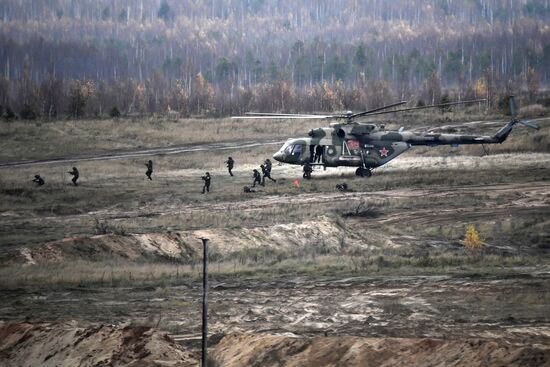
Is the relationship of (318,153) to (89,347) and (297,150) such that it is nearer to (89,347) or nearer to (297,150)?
(297,150)

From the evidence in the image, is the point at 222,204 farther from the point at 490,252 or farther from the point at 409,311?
the point at 409,311

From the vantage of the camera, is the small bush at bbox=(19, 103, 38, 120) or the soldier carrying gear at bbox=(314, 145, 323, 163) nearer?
the soldier carrying gear at bbox=(314, 145, 323, 163)

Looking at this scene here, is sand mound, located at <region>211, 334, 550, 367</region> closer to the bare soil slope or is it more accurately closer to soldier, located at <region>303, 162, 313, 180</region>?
the bare soil slope

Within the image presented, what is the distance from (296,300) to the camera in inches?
1035

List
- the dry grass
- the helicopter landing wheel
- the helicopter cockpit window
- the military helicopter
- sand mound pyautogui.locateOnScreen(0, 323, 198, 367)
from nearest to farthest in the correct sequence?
sand mound pyautogui.locateOnScreen(0, 323, 198, 367) → the dry grass → the military helicopter → the helicopter cockpit window → the helicopter landing wheel

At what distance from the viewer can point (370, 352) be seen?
18.4 metres

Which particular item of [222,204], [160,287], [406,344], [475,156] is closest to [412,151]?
[475,156]

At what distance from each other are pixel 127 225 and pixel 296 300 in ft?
50.4

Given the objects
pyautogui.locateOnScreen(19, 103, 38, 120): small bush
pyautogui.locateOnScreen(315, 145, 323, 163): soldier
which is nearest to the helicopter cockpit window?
pyautogui.locateOnScreen(315, 145, 323, 163): soldier

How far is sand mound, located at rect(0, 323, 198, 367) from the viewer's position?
19.7 meters

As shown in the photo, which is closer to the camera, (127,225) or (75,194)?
(127,225)

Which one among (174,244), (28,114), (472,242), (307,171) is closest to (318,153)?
(307,171)

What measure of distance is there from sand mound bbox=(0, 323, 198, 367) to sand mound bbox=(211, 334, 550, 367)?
1.12m

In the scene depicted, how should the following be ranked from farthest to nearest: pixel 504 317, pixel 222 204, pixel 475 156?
pixel 475 156 < pixel 222 204 < pixel 504 317
